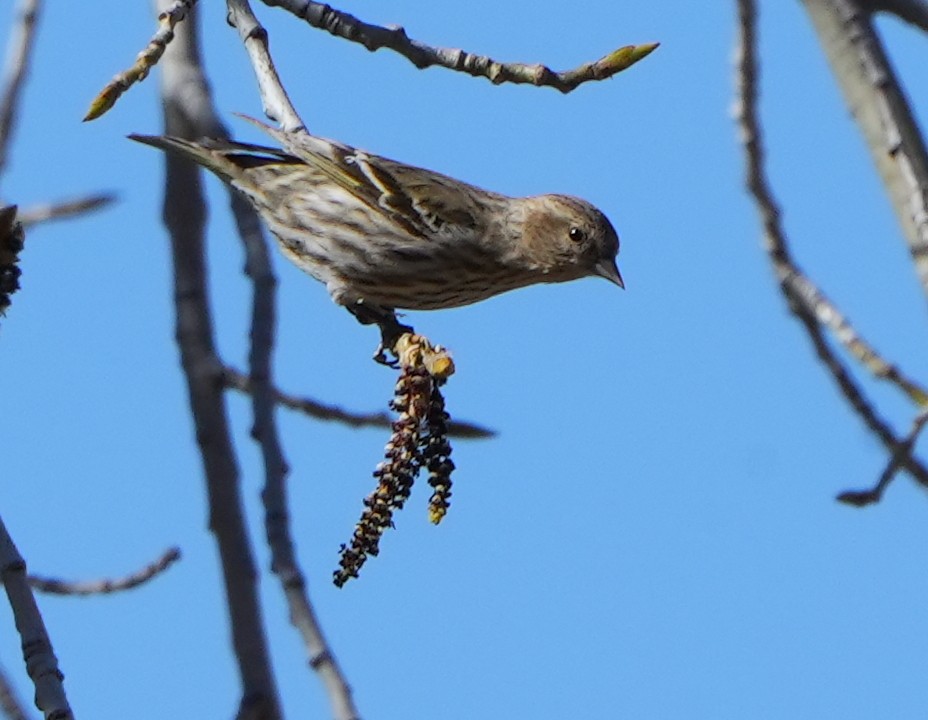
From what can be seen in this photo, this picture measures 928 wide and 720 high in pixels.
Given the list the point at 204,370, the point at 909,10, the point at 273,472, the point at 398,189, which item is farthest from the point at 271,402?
the point at 398,189

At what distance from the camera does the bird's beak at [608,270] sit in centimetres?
643

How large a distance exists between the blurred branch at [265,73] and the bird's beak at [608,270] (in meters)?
2.47

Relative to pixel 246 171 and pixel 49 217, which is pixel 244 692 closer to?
pixel 49 217

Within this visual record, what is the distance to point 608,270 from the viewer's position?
21.2 feet

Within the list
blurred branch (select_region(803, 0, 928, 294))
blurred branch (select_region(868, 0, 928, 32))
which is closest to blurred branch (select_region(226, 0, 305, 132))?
blurred branch (select_region(803, 0, 928, 294))

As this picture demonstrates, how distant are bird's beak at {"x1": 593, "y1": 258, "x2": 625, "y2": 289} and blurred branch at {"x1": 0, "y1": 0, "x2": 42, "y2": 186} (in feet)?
8.09

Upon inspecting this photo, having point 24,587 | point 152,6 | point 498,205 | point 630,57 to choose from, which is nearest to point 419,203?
point 498,205

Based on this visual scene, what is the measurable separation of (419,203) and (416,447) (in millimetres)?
3077

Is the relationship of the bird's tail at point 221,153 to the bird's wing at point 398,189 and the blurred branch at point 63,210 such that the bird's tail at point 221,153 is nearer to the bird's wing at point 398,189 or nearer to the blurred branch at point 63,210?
the bird's wing at point 398,189

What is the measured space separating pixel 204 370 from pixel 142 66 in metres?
1.14

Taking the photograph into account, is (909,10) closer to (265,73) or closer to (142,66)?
(265,73)

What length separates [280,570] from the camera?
3.50 metres

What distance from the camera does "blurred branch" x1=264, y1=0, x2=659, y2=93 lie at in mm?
3830

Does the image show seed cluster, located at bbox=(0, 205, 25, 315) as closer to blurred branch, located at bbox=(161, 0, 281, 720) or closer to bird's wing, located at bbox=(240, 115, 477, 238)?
blurred branch, located at bbox=(161, 0, 281, 720)
